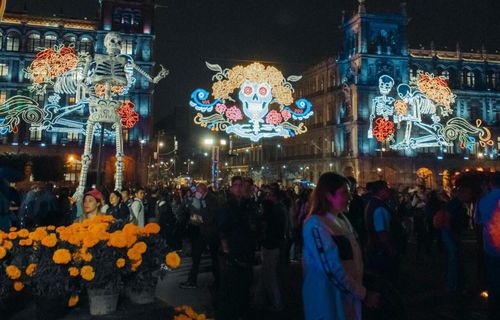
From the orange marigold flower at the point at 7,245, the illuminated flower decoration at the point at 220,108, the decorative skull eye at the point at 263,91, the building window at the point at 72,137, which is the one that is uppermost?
the building window at the point at 72,137

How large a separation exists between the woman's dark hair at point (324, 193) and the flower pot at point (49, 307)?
2.59 metres

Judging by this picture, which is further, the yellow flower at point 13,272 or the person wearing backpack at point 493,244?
the person wearing backpack at point 493,244

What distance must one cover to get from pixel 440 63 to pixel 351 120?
15.6 metres

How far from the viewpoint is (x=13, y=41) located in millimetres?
47906

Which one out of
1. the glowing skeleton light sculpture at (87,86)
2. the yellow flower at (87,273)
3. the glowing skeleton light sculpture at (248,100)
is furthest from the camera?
the glowing skeleton light sculpture at (248,100)

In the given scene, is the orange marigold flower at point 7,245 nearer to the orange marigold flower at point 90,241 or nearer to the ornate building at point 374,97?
the orange marigold flower at point 90,241

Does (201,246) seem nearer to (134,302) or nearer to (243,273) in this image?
(243,273)

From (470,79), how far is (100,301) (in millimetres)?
63033

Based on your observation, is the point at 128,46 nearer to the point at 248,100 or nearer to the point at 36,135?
the point at 36,135

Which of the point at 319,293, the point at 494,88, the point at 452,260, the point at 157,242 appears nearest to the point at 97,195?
the point at 157,242

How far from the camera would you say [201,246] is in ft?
28.1

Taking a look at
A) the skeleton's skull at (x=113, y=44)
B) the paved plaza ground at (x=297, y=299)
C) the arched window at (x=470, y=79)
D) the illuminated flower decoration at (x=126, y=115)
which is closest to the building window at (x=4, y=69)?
the illuminated flower decoration at (x=126, y=115)

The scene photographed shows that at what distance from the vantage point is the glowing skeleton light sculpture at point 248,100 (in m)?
21.8

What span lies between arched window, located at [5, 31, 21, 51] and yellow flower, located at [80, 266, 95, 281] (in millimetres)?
51180
